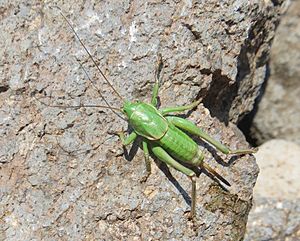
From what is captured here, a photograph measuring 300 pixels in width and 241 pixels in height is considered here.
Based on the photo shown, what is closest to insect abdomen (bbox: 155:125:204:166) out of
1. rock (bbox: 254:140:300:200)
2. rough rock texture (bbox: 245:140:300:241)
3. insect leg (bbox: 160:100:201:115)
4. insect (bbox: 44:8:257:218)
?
insect (bbox: 44:8:257:218)

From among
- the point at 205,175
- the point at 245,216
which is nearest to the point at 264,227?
the point at 245,216

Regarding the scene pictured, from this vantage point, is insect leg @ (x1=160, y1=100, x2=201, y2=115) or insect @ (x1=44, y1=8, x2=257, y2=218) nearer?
insect @ (x1=44, y1=8, x2=257, y2=218)

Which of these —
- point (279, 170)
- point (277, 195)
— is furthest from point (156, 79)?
point (279, 170)

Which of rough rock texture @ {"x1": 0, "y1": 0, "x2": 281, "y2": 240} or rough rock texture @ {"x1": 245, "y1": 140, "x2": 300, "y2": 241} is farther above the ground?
rough rock texture @ {"x1": 0, "y1": 0, "x2": 281, "y2": 240}

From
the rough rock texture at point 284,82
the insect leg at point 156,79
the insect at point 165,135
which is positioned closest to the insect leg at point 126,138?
the insect at point 165,135

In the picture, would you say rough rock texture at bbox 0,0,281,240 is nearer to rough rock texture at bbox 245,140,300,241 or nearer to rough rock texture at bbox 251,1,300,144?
rough rock texture at bbox 245,140,300,241

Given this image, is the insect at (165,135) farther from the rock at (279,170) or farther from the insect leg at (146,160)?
the rock at (279,170)

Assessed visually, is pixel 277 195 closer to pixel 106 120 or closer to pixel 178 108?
pixel 178 108

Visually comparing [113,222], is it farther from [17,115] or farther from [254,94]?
[254,94]
